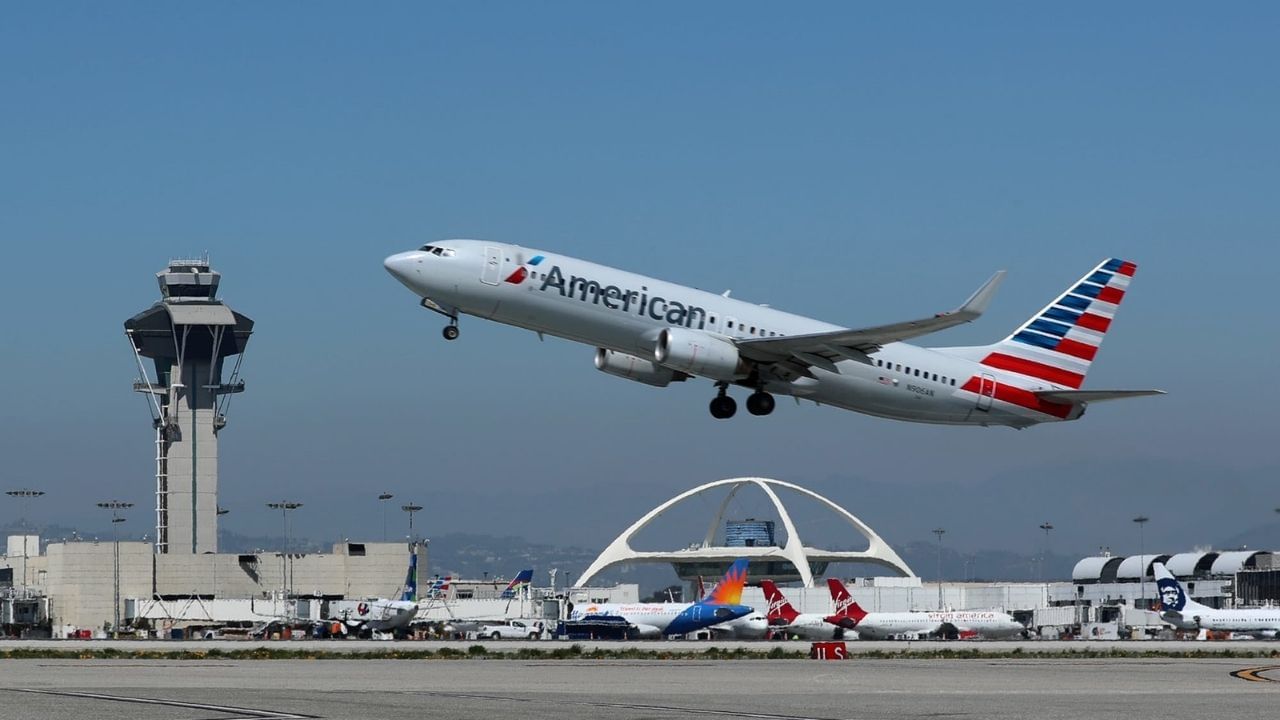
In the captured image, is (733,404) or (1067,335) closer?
(733,404)

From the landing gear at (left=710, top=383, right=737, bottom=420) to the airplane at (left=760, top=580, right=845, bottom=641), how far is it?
61232 millimetres

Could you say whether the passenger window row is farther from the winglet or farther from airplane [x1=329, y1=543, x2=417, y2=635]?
airplane [x1=329, y1=543, x2=417, y2=635]

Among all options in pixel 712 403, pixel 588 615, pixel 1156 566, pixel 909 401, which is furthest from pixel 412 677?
pixel 1156 566

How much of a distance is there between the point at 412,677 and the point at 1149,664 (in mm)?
31402

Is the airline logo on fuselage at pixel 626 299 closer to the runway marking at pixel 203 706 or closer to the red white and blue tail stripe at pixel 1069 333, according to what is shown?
the red white and blue tail stripe at pixel 1069 333

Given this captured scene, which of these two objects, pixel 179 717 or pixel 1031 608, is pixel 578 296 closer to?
pixel 179 717

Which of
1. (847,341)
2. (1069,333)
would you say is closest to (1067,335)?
(1069,333)

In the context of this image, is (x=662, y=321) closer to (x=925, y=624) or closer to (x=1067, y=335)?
(x=1067, y=335)

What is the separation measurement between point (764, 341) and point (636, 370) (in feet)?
18.7

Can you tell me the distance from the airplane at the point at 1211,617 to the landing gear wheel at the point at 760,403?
220 ft

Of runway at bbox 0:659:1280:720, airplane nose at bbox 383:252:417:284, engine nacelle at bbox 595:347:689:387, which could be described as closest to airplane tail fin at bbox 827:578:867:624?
runway at bbox 0:659:1280:720

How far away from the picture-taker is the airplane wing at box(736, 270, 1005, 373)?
58.4 metres

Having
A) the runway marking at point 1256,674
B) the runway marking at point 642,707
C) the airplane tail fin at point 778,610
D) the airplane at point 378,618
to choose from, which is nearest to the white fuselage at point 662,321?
the runway marking at point 1256,674

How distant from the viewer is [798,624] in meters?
131
